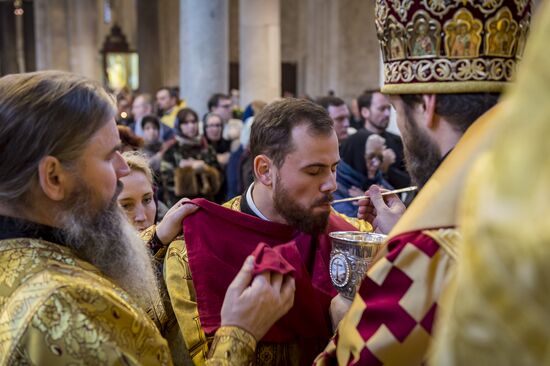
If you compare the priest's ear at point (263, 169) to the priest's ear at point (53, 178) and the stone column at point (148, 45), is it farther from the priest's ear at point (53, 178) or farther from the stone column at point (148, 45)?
the stone column at point (148, 45)

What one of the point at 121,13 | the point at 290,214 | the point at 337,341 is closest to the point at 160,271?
the point at 290,214

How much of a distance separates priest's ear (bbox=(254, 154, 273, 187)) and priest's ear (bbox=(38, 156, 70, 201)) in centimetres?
93

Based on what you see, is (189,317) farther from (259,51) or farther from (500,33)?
(259,51)

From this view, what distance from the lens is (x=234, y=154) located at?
7.34m

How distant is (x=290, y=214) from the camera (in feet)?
8.01

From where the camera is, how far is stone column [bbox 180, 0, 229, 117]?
10.2 metres

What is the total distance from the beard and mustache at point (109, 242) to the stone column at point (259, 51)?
30.1 ft

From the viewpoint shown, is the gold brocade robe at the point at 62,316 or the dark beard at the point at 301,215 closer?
the gold brocade robe at the point at 62,316

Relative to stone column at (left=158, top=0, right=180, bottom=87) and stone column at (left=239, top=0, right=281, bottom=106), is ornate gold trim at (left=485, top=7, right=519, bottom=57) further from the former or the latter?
stone column at (left=158, top=0, right=180, bottom=87)

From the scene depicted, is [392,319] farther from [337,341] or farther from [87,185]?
[87,185]

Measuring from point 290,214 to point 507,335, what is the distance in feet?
5.94

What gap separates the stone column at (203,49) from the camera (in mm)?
10242

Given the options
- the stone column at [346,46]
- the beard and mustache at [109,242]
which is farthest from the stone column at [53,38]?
the beard and mustache at [109,242]

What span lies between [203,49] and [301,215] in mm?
8178
